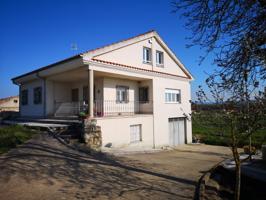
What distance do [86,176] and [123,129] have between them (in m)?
7.62

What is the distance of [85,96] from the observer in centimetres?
1803

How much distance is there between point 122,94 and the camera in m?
17.5

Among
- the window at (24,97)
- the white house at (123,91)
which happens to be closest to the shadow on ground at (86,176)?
the white house at (123,91)

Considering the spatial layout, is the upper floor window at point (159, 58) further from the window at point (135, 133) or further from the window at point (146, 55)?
the window at point (135, 133)

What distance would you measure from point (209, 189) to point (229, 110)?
3029 mm

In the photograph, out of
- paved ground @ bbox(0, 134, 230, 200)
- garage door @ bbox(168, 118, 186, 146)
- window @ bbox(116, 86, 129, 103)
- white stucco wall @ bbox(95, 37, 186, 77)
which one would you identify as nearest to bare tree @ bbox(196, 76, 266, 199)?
paved ground @ bbox(0, 134, 230, 200)

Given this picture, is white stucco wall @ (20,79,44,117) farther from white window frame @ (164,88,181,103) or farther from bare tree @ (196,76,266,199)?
bare tree @ (196,76,266,199)

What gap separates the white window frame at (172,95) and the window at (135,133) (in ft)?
13.9

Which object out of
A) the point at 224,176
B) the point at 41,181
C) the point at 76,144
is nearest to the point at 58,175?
the point at 41,181

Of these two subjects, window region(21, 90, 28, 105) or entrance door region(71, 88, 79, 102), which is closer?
entrance door region(71, 88, 79, 102)

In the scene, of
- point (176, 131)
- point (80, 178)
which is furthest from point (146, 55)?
point (80, 178)

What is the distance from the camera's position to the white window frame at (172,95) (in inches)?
753

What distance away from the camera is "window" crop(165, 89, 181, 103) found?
19178 millimetres

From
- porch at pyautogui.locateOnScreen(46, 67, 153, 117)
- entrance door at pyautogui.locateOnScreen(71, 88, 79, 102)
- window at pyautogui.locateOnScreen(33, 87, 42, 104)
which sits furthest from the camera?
entrance door at pyautogui.locateOnScreen(71, 88, 79, 102)
